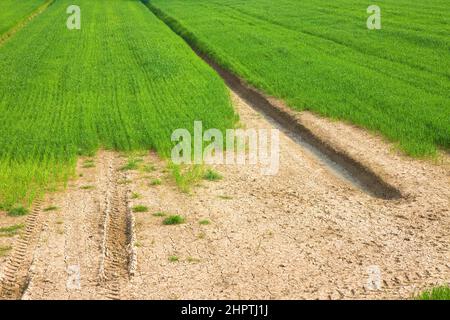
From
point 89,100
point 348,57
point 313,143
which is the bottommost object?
point 313,143

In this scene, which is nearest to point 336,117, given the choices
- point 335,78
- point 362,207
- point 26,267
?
point 335,78

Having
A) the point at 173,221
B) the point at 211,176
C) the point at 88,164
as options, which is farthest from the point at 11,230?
the point at 211,176

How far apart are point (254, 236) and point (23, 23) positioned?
122ft

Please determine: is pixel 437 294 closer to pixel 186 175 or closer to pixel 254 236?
pixel 254 236

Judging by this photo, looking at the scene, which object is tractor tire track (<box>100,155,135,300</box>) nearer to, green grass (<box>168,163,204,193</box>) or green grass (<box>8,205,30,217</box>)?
green grass (<box>168,163,204,193</box>)

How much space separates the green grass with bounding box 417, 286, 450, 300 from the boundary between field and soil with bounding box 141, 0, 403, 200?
416 centimetres

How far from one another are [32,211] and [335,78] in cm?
1275

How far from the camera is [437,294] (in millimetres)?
8742

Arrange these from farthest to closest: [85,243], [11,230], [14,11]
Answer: [14,11] → [11,230] → [85,243]

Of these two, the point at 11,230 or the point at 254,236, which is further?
the point at 11,230

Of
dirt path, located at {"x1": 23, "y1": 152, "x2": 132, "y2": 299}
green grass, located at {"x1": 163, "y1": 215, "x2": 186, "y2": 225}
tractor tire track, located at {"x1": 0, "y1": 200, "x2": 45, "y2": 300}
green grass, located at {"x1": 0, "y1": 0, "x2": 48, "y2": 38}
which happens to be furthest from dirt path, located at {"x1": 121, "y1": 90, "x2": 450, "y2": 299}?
green grass, located at {"x1": 0, "y1": 0, "x2": 48, "y2": 38}

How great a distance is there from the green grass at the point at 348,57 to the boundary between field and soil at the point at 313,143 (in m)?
0.43

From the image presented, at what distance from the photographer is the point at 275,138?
1702cm
